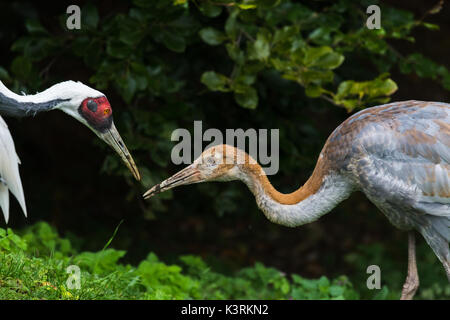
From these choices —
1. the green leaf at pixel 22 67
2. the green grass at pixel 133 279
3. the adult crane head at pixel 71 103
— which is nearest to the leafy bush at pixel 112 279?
the green grass at pixel 133 279

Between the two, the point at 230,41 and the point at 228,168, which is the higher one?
the point at 230,41

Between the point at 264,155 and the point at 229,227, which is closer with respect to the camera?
the point at 264,155

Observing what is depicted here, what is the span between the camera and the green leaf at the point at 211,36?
5.88m

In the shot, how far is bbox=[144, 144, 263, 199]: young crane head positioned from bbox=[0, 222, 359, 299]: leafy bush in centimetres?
76

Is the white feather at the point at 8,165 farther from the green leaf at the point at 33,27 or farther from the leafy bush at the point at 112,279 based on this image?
the green leaf at the point at 33,27

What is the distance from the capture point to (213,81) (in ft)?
19.4

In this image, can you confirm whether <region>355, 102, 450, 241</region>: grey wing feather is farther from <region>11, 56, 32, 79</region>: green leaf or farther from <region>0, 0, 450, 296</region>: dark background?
<region>11, 56, 32, 79</region>: green leaf

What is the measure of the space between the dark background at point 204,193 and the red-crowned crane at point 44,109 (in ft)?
4.07

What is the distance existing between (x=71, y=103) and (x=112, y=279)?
1.32 meters

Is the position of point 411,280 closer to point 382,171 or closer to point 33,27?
point 382,171

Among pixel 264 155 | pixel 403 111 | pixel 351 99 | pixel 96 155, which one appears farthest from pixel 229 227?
pixel 403 111

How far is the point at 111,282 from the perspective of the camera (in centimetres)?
515

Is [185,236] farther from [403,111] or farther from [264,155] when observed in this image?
[403,111]
